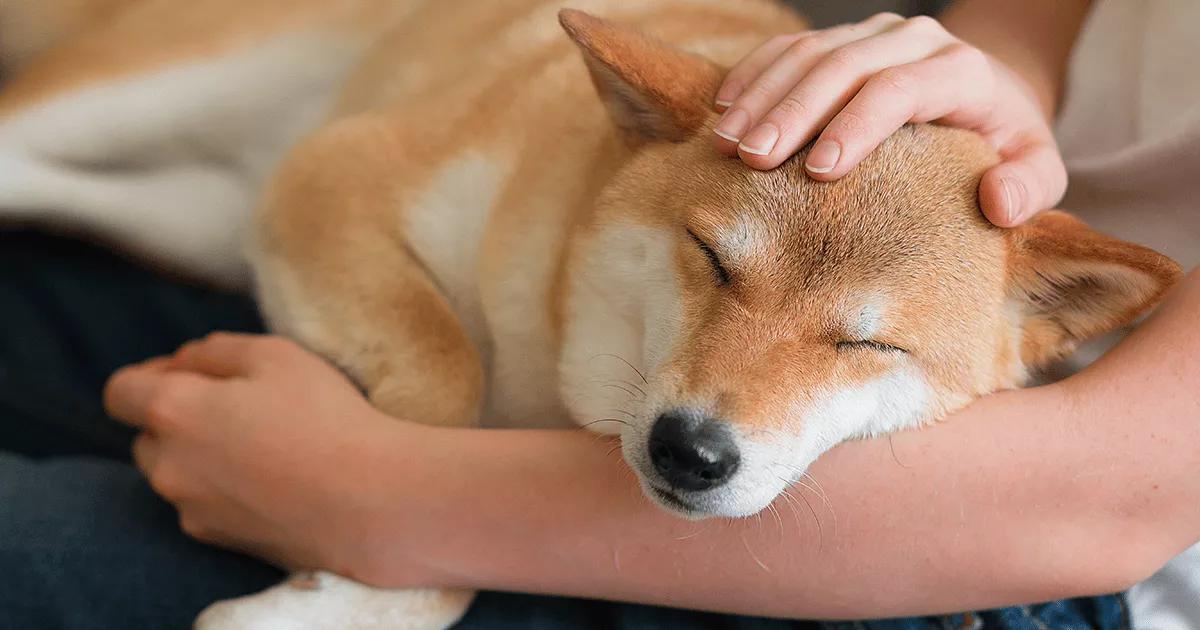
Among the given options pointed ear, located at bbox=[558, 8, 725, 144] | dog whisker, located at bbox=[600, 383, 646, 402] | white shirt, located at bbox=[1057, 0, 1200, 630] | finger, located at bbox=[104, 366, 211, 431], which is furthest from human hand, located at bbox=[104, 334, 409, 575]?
white shirt, located at bbox=[1057, 0, 1200, 630]

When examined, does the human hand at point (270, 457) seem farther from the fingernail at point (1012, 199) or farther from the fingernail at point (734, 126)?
the fingernail at point (1012, 199)

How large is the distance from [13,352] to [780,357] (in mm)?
1220

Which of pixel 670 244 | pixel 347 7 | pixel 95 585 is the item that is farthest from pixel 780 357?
pixel 347 7

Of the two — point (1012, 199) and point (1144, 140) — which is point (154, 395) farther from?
point (1144, 140)

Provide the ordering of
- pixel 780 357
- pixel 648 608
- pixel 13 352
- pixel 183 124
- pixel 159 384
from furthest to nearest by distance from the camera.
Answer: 1. pixel 183 124
2. pixel 13 352
3. pixel 159 384
4. pixel 648 608
5. pixel 780 357

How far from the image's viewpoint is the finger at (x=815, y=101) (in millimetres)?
918

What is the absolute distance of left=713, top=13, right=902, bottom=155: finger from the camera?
3.16 ft

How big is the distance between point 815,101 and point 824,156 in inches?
2.2

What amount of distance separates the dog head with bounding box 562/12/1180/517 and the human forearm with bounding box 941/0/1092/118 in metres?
0.43

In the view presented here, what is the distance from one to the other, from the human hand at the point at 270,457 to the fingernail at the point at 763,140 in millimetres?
537

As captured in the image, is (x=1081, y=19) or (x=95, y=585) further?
(x=1081, y=19)

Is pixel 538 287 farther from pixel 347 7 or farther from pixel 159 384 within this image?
pixel 347 7

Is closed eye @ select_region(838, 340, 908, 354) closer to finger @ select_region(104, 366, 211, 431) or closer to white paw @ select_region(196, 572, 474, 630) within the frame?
white paw @ select_region(196, 572, 474, 630)

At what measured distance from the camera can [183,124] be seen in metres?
1.84
